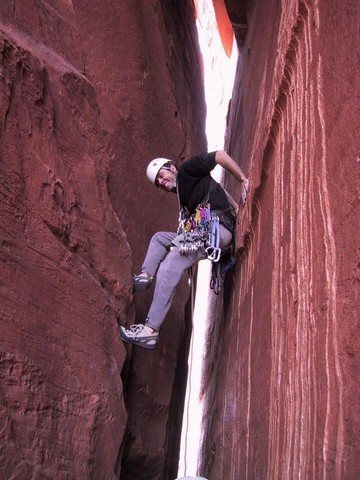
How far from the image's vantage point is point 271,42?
5051 mm

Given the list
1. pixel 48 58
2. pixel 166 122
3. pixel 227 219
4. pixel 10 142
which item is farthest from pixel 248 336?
pixel 166 122

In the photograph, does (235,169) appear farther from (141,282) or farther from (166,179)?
(141,282)

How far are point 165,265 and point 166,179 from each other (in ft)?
3.26

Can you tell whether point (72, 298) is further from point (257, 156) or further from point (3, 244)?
point (257, 156)

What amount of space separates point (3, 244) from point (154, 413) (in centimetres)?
295

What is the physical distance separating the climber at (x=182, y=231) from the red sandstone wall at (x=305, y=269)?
0.49 metres

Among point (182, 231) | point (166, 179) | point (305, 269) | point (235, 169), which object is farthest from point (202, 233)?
point (305, 269)

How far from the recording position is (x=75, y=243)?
3594 mm

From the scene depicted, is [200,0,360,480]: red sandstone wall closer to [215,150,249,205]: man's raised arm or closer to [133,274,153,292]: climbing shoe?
[215,150,249,205]: man's raised arm

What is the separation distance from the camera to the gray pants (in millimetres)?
4156

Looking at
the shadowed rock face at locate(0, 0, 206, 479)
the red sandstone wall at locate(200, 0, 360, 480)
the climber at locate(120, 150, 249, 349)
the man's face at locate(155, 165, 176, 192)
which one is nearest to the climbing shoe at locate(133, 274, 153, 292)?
the climber at locate(120, 150, 249, 349)

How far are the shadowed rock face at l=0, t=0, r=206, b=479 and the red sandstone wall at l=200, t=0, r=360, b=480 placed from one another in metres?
0.97

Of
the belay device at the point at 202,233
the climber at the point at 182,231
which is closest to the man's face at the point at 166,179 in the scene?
the climber at the point at 182,231

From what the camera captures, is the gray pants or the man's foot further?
the gray pants
